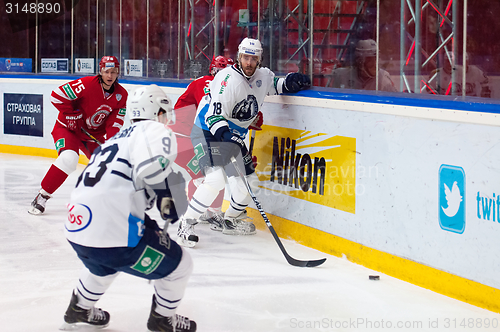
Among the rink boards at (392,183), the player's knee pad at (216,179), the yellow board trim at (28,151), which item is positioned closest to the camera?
the rink boards at (392,183)

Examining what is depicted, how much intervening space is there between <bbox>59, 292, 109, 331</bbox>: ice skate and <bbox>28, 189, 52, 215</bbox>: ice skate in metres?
2.11

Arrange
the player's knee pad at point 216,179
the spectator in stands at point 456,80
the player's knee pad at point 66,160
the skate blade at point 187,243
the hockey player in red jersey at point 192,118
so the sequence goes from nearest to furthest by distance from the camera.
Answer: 1. the spectator in stands at point 456,80
2. the skate blade at point 187,243
3. the player's knee pad at point 216,179
4. the hockey player in red jersey at point 192,118
5. the player's knee pad at point 66,160

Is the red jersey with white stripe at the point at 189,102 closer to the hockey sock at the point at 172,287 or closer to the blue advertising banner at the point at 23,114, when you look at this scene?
the hockey sock at the point at 172,287

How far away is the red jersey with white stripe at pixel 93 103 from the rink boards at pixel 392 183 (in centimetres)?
113

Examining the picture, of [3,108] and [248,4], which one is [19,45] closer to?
[3,108]

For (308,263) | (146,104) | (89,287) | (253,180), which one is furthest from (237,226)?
→ (146,104)

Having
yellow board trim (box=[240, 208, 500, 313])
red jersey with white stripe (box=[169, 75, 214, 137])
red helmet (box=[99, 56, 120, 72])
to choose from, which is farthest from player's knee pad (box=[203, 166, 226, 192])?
red helmet (box=[99, 56, 120, 72])

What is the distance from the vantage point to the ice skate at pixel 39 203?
4.25 metres

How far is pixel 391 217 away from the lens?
2.97 metres

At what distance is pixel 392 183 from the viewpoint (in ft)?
9.74

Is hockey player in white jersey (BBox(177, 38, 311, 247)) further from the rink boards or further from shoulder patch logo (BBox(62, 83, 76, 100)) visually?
shoulder patch logo (BBox(62, 83, 76, 100))

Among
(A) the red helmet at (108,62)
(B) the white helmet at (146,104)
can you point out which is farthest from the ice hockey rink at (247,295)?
(A) the red helmet at (108,62)

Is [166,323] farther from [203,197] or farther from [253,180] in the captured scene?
[253,180]

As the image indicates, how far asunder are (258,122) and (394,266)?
1.38 metres
